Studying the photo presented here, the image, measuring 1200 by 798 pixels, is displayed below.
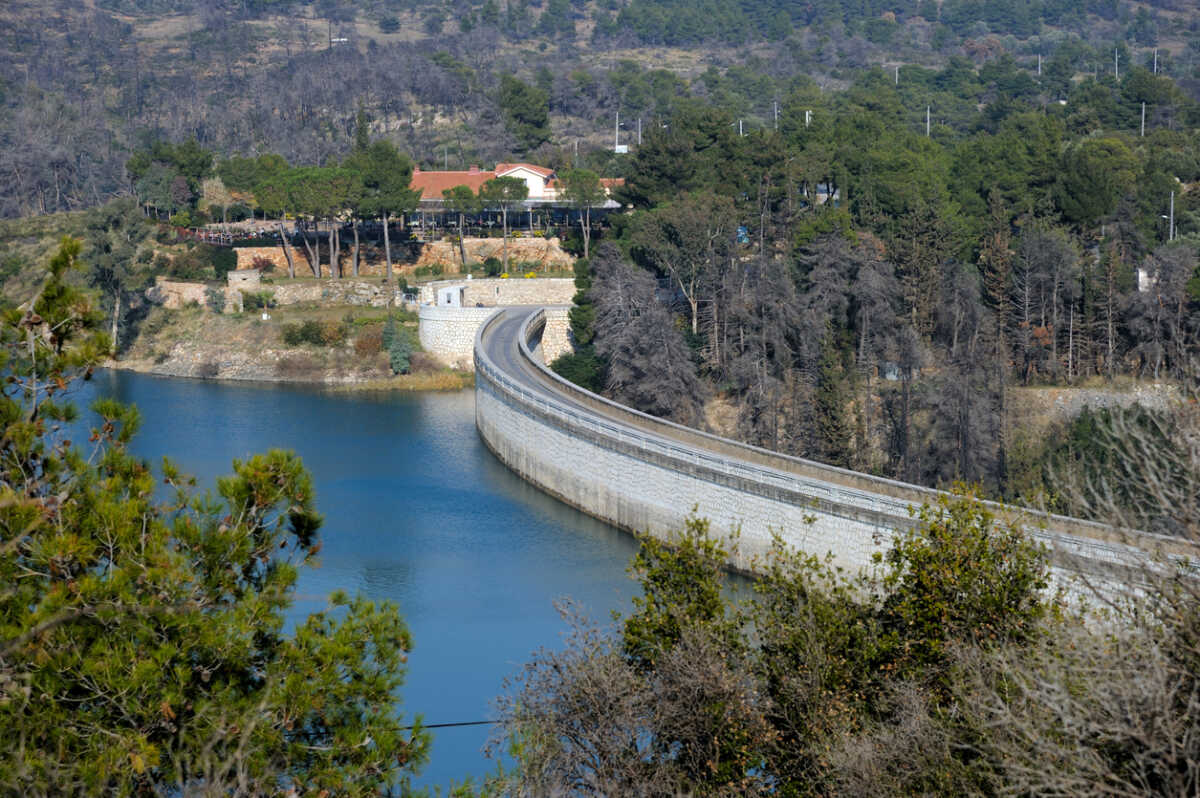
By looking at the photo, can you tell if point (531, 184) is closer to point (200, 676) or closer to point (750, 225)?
point (750, 225)

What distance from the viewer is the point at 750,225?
191 ft

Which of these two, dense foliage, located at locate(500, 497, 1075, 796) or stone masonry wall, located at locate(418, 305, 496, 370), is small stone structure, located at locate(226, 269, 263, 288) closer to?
stone masonry wall, located at locate(418, 305, 496, 370)

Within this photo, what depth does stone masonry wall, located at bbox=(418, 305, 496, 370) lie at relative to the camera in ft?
194

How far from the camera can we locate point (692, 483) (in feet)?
108

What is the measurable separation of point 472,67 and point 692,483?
106 metres

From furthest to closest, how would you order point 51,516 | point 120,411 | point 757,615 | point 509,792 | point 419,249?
point 419,249
point 757,615
point 509,792
point 120,411
point 51,516

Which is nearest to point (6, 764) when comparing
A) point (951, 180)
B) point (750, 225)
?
point (750, 225)

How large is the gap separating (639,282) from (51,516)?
1631 inches

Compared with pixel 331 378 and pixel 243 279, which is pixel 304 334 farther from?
pixel 243 279

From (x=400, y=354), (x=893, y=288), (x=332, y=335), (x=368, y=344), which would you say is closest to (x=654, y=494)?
(x=893, y=288)

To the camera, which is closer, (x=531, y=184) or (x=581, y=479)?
(x=581, y=479)

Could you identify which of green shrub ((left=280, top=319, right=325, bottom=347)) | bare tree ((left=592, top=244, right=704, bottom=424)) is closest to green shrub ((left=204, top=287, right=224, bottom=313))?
green shrub ((left=280, top=319, right=325, bottom=347))

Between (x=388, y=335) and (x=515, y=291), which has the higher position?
(x=515, y=291)

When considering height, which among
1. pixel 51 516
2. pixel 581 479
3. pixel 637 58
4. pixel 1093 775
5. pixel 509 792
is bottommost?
pixel 581 479
